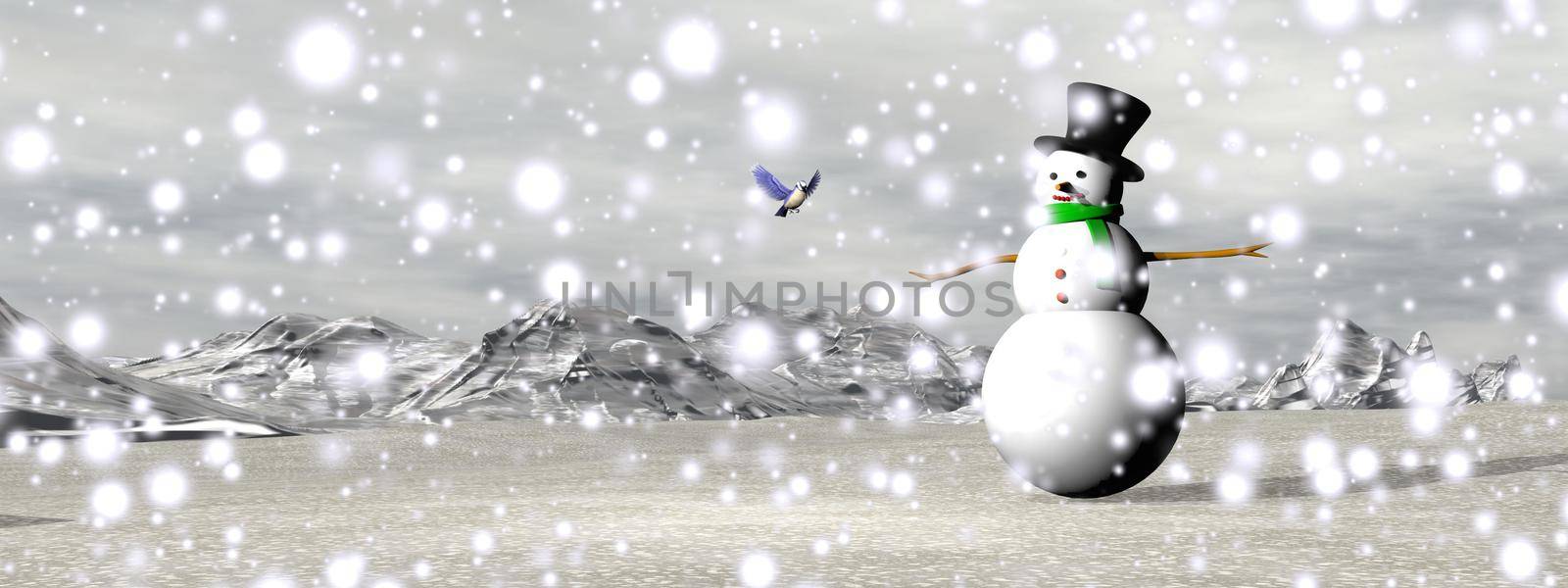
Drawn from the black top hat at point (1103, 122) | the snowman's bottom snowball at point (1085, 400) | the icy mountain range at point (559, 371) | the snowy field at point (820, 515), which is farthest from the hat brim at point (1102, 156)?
the icy mountain range at point (559, 371)

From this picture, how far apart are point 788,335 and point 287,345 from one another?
77.1 metres

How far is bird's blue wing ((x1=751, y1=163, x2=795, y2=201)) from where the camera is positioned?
33.0 ft

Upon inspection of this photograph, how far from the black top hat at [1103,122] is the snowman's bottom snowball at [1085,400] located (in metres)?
Result: 0.99

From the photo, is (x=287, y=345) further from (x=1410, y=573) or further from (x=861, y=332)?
(x=1410, y=573)

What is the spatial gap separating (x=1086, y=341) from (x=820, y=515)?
187cm

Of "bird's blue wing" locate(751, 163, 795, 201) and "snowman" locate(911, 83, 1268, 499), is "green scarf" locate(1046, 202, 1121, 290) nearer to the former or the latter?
"snowman" locate(911, 83, 1268, 499)

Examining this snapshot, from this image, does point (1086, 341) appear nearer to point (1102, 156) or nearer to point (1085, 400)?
→ point (1085, 400)

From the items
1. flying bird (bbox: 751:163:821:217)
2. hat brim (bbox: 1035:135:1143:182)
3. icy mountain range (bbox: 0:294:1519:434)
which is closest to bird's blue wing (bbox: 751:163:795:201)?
flying bird (bbox: 751:163:821:217)

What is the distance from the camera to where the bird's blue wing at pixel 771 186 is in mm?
10055

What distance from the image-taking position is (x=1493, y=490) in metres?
7.93

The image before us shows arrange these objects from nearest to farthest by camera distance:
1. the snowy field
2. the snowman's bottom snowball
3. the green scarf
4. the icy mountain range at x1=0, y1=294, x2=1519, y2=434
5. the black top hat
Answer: the snowy field → the snowman's bottom snowball → the green scarf → the black top hat → the icy mountain range at x1=0, y1=294, x2=1519, y2=434

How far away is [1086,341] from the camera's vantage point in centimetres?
739

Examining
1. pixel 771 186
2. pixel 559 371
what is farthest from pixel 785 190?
pixel 559 371

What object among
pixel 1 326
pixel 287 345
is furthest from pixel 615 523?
pixel 287 345
